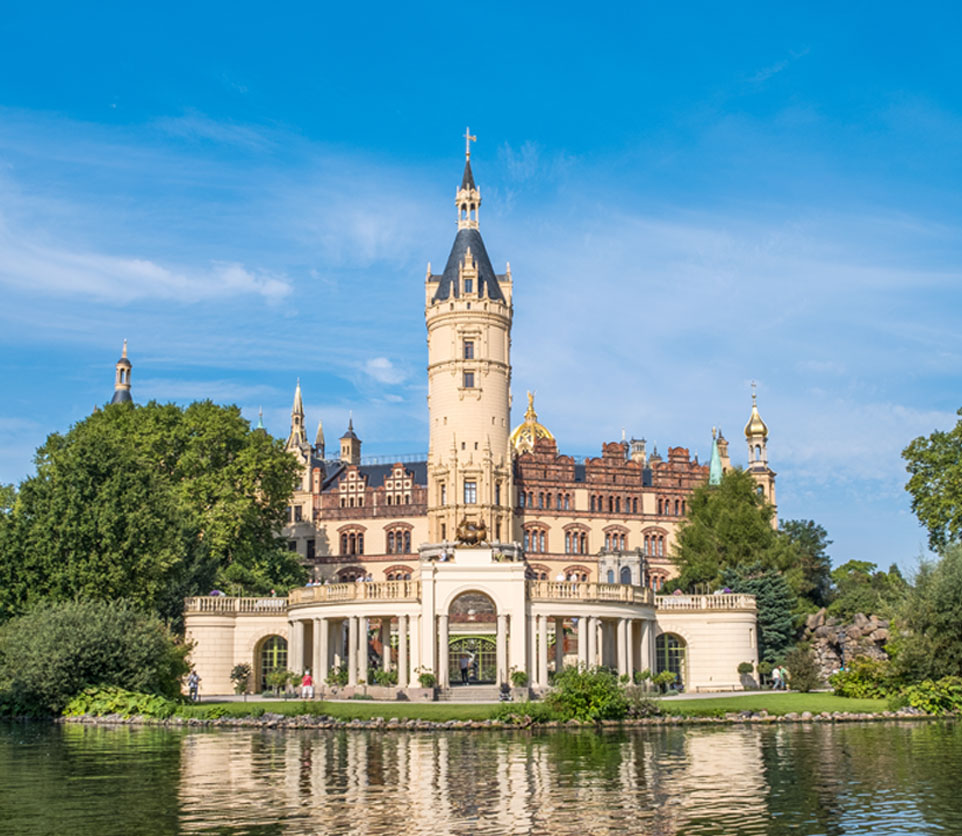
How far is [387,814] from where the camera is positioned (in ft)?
64.5

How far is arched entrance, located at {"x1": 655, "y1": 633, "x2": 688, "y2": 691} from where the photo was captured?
5616cm

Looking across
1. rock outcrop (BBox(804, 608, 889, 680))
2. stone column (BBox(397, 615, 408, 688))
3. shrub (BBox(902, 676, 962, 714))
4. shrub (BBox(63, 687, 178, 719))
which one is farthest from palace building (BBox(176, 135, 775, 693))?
shrub (BBox(902, 676, 962, 714))

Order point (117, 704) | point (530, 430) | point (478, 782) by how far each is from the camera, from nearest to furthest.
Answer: point (478, 782)
point (117, 704)
point (530, 430)

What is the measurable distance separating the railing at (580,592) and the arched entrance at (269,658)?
51.4 feet

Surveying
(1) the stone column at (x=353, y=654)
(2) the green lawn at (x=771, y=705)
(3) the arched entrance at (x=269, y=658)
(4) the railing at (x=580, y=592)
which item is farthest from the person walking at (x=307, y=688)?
(2) the green lawn at (x=771, y=705)

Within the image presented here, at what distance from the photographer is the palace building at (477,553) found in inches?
1901

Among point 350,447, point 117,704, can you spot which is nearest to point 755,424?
point 350,447

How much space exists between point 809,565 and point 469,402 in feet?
93.4

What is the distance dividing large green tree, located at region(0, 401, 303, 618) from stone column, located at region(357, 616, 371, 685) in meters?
8.71

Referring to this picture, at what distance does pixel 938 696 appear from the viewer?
38.6 m

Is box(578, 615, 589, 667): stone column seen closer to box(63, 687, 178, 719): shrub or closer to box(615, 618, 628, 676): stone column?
box(615, 618, 628, 676): stone column

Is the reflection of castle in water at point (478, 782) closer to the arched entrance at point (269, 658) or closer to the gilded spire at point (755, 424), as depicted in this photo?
the arched entrance at point (269, 658)

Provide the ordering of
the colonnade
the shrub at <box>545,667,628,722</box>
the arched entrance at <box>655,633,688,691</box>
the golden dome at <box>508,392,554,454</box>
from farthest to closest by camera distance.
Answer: the golden dome at <box>508,392,554,454</box>, the arched entrance at <box>655,633,688,691</box>, the colonnade, the shrub at <box>545,667,628,722</box>

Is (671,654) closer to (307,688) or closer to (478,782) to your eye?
(307,688)
